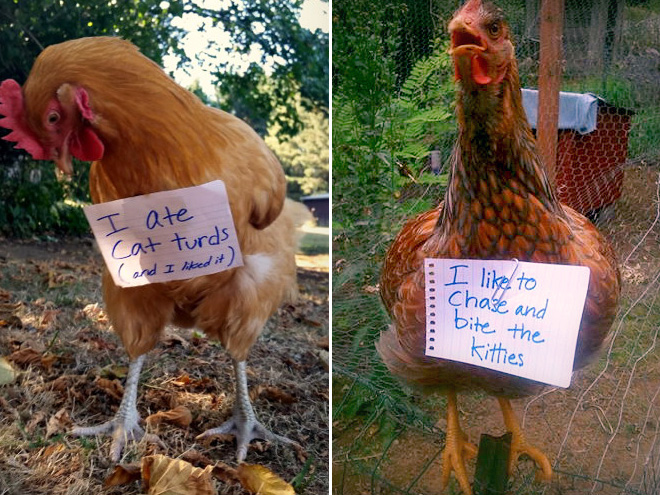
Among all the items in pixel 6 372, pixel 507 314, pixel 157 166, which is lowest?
pixel 6 372

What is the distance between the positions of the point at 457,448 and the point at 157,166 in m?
0.78

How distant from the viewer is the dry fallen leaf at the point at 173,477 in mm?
1011

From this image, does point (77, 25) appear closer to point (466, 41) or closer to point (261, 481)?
point (466, 41)

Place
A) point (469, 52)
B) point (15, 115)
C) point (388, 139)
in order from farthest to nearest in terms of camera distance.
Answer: point (388, 139) → point (15, 115) → point (469, 52)

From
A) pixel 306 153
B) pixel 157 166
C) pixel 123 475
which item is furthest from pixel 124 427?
pixel 306 153

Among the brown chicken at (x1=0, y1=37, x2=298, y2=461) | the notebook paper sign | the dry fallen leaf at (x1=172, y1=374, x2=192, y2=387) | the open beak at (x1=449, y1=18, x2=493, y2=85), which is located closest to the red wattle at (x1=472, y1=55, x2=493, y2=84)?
the open beak at (x1=449, y1=18, x2=493, y2=85)

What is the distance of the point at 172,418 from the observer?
1.07 m

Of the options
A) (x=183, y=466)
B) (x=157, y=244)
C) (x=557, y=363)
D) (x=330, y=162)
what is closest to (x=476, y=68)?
(x=330, y=162)

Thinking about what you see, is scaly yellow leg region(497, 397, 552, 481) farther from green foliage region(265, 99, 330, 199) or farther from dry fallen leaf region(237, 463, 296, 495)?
green foliage region(265, 99, 330, 199)

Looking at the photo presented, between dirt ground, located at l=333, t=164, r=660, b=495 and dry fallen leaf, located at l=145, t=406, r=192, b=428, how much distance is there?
396 mm

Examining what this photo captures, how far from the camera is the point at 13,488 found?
1.01 meters

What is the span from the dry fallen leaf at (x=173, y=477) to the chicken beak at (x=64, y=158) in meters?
0.54

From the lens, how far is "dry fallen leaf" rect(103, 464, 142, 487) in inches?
40.1

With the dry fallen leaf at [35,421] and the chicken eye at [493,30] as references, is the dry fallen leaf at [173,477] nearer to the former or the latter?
the dry fallen leaf at [35,421]
